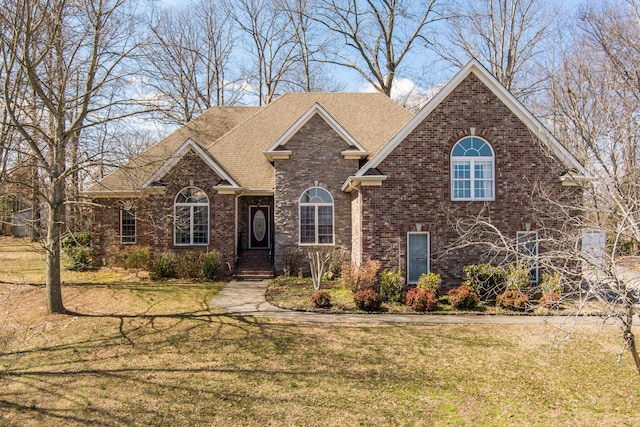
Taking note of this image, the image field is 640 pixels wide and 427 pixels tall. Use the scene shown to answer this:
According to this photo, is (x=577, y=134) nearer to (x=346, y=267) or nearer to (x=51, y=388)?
(x=346, y=267)

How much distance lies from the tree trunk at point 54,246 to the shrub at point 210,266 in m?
5.43

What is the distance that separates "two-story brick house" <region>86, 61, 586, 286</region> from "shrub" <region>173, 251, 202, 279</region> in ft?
3.23

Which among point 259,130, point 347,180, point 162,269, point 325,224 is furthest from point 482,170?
point 162,269

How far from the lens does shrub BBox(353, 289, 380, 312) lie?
12.1 metres

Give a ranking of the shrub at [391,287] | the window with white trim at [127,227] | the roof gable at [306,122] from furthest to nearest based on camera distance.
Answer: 1. the window with white trim at [127,227]
2. the roof gable at [306,122]
3. the shrub at [391,287]

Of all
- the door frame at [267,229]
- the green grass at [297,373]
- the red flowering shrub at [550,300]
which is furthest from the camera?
the door frame at [267,229]

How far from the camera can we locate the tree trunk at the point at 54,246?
11109 mm

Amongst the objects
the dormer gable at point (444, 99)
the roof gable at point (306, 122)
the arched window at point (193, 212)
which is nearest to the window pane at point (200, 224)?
the arched window at point (193, 212)

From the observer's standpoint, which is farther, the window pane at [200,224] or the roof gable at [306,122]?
the window pane at [200,224]

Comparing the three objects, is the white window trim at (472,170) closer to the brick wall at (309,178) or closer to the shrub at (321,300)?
the brick wall at (309,178)

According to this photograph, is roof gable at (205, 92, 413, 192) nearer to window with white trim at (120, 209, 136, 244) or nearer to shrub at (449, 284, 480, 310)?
window with white trim at (120, 209, 136, 244)

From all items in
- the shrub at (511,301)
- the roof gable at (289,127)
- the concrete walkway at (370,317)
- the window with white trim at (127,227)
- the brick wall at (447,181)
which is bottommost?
the concrete walkway at (370,317)

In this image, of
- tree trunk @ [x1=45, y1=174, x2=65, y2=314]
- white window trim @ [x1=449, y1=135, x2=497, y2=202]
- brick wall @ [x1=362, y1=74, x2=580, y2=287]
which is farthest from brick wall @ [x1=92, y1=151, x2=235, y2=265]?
white window trim @ [x1=449, y1=135, x2=497, y2=202]

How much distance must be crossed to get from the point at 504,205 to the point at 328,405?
1012cm
